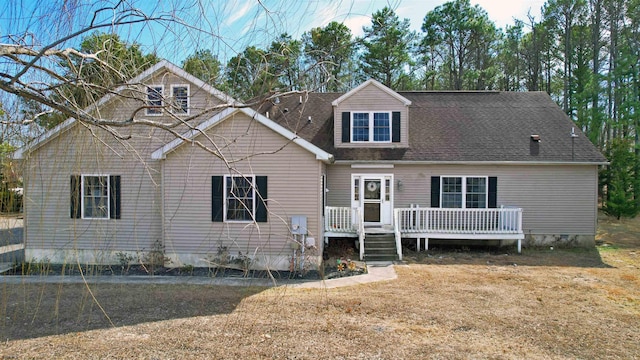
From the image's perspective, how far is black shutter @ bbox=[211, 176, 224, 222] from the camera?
10438 mm

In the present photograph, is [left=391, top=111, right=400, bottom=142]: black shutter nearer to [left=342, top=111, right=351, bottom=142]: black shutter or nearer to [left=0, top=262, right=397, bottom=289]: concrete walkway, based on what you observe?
[left=342, top=111, right=351, bottom=142]: black shutter

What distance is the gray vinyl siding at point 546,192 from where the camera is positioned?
45.2ft

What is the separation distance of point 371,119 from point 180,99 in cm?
1215

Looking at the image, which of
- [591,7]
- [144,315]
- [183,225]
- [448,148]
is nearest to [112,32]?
[144,315]

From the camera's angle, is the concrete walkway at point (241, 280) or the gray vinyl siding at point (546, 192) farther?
the gray vinyl siding at point (546, 192)

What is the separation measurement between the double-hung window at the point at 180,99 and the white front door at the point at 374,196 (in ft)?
36.1

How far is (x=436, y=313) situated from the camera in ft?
22.7

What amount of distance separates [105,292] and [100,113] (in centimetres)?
650

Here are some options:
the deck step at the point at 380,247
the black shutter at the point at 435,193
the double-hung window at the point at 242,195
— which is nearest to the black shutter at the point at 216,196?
the double-hung window at the point at 242,195

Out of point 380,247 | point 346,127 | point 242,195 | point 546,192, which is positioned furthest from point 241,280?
point 546,192

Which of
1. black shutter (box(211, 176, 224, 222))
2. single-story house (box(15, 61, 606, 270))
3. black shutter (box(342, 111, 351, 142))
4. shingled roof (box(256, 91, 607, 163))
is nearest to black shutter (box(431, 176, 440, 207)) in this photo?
single-story house (box(15, 61, 606, 270))

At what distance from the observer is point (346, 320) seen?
649cm

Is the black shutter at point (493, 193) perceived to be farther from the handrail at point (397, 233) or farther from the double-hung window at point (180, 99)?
the double-hung window at point (180, 99)

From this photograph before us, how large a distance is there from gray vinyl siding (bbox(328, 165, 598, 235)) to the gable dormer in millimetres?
1817
